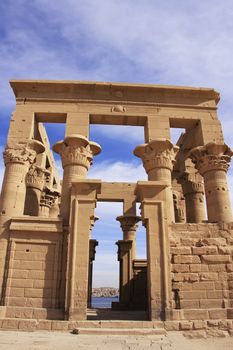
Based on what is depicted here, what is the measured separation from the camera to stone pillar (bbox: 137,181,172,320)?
9.39 m

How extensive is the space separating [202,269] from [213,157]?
172 inches

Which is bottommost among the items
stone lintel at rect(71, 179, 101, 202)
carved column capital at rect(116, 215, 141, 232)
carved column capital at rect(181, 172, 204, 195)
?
stone lintel at rect(71, 179, 101, 202)

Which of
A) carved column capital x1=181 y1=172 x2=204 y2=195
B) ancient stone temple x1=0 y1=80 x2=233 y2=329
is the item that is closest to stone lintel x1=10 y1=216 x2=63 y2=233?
ancient stone temple x1=0 y1=80 x2=233 y2=329

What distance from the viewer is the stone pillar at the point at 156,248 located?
30.8ft

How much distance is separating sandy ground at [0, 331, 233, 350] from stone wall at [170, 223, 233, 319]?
123 cm

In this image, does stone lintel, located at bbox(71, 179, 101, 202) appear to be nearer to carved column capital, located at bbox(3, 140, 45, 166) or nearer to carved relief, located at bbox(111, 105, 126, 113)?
carved column capital, located at bbox(3, 140, 45, 166)

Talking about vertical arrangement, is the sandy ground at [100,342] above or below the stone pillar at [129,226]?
below

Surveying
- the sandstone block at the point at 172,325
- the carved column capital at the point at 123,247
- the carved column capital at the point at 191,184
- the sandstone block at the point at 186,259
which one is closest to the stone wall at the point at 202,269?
the sandstone block at the point at 186,259

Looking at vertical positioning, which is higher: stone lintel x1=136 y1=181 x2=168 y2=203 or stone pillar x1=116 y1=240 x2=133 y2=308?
stone lintel x1=136 y1=181 x2=168 y2=203

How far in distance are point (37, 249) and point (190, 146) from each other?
921 centimetres

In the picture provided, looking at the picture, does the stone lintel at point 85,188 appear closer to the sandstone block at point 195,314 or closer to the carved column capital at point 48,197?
the sandstone block at point 195,314

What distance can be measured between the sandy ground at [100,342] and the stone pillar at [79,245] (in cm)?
112

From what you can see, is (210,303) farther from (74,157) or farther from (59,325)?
(74,157)

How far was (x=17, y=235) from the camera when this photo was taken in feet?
34.1
